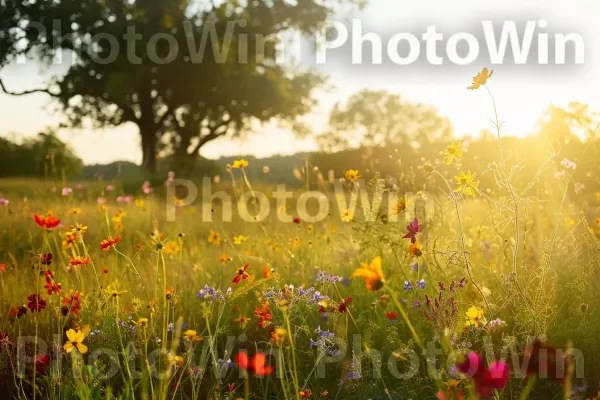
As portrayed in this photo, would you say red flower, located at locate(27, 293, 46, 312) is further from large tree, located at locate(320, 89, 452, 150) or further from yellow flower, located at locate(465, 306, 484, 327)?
large tree, located at locate(320, 89, 452, 150)

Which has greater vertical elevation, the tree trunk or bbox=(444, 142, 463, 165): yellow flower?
the tree trunk

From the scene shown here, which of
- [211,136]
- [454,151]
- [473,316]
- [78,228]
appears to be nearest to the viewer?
[473,316]

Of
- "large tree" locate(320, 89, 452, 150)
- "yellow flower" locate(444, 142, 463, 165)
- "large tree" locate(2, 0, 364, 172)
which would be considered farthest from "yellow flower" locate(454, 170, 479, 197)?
"large tree" locate(320, 89, 452, 150)

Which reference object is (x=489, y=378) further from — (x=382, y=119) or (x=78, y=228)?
(x=382, y=119)

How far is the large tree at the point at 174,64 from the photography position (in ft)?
54.7

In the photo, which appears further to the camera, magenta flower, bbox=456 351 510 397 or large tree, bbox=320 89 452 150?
large tree, bbox=320 89 452 150

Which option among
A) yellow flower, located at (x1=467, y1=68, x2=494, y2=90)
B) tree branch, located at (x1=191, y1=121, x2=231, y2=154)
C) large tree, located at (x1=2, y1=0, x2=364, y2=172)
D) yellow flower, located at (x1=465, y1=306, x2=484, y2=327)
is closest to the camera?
yellow flower, located at (x1=465, y1=306, x2=484, y2=327)

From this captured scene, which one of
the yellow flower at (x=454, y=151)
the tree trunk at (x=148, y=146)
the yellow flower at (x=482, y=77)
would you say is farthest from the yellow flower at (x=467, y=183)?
the tree trunk at (x=148, y=146)

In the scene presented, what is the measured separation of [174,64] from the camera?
17797 mm

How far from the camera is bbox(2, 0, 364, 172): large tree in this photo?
1669 cm

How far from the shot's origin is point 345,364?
242 cm

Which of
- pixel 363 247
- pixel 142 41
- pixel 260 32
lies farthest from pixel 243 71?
pixel 363 247

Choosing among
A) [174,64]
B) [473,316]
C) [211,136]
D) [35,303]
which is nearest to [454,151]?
[473,316]

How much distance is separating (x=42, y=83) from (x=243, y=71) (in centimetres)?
663
